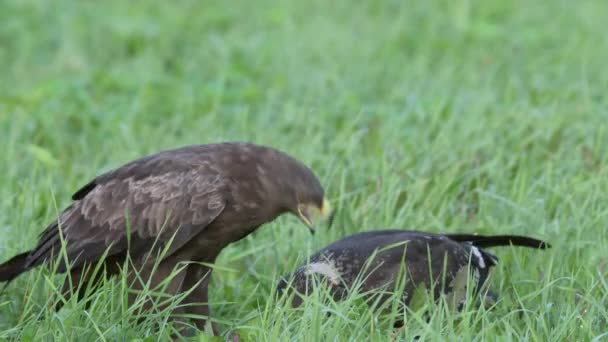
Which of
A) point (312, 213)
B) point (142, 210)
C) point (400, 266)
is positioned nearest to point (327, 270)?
point (400, 266)

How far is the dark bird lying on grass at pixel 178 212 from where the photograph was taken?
4.38 meters

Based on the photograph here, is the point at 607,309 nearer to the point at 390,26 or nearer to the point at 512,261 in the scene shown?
the point at 512,261

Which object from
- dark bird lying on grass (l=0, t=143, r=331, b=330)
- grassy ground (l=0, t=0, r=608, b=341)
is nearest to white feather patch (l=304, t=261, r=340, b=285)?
grassy ground (l=0, t=0, r=608, b=341)

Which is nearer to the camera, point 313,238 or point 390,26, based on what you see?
point 313,238

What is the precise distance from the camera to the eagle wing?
4.41 metres

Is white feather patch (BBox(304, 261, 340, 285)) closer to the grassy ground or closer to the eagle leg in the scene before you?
the grassy ground

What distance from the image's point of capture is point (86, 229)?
4.60m

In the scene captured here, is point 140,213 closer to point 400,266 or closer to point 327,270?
point 327,270

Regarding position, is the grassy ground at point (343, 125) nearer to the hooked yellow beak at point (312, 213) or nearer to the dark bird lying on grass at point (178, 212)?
the dark bird lying on grass at point (178, 212)

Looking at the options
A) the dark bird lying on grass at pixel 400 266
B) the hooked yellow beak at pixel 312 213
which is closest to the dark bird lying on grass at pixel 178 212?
the hooked yellow beak at pixel 312 213

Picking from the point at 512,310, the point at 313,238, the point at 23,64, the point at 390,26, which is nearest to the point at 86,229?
the point at 313,238

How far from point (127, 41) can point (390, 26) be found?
6.31ft

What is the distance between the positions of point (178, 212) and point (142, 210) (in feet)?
0.50

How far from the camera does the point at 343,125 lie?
711cm
